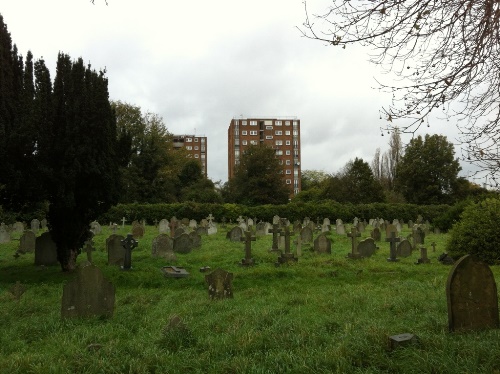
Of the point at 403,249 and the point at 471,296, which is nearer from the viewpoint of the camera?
the point at 471,296

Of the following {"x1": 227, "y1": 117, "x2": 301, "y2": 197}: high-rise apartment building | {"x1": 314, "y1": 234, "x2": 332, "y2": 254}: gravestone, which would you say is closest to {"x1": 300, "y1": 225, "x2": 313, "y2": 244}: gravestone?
{"x1": 314, "y1": 234, "x2": 332, "y2": 254}: gravestone

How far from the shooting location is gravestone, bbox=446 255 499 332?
5.58 m

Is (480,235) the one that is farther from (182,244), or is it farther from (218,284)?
(182,244)

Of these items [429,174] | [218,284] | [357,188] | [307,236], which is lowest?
[218,284]

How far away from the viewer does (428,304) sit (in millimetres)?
7266

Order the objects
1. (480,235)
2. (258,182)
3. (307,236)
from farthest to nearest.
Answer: (258,182), (307,236), (480,235)

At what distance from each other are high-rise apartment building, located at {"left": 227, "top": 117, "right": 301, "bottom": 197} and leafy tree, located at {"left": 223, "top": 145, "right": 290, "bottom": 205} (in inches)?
1707

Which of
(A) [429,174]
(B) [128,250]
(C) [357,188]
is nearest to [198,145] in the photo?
(C) [357,188]

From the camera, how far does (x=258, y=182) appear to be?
4922cm

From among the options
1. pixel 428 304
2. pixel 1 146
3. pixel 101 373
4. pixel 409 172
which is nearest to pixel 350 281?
pixel 428 304

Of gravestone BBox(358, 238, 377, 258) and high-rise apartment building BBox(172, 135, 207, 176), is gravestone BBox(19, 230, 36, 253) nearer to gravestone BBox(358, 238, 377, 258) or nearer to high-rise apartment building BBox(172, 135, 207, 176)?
gravestone BBox(358, 238, 377, 258)

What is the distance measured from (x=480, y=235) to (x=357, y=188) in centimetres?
3435

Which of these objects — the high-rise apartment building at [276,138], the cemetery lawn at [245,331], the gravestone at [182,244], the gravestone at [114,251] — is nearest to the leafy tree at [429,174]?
the gravestone at [182,244]

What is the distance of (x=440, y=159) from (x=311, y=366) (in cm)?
4634
